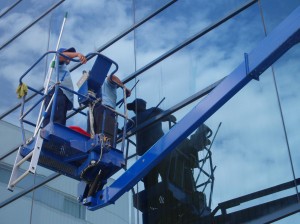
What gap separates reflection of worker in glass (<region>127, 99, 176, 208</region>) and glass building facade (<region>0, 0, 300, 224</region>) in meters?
0.12

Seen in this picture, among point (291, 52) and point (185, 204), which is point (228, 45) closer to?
point (291, 52)

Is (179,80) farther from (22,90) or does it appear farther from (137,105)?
(22,90)

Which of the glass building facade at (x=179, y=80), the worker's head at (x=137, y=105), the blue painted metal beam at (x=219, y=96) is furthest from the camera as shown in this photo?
the worker's head at (x=137, y=105)

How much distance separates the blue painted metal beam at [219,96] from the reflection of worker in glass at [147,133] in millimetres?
1168

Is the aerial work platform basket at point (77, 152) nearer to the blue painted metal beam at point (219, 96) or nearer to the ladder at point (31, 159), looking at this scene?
the ladder at point (31, 159)

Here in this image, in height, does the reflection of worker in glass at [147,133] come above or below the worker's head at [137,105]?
below

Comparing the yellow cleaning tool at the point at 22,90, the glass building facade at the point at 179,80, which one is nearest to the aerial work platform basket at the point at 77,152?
the yellow cleaning tool at the point at 22,90

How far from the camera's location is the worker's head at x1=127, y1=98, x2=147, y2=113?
9.79 meters

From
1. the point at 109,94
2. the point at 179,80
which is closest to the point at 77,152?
the point at 109,94

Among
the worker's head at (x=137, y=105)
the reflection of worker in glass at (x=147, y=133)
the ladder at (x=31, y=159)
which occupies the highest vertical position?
the worker's head at (x=137, y=105)

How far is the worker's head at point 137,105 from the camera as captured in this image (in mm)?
9789

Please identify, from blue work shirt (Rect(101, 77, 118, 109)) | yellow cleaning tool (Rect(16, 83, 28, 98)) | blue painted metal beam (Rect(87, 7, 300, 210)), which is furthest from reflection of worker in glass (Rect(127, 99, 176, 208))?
yellow cleaning tool (Rect(16, 83, 28, 98))

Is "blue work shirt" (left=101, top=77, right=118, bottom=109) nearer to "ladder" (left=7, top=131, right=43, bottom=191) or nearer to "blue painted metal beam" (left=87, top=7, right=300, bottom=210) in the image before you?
"ladder" (left=7, top=131, right=43, bottom=191)

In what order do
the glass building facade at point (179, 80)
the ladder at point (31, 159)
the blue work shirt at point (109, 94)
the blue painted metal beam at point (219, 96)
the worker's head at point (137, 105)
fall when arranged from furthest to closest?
the worker's head at point (137, 105) < the blue work shirt at point (109, 94) < the glass building facade at point (179, 80) < the ladder at point (31, 159) < the blue painted metal beam at point (219, 96)
